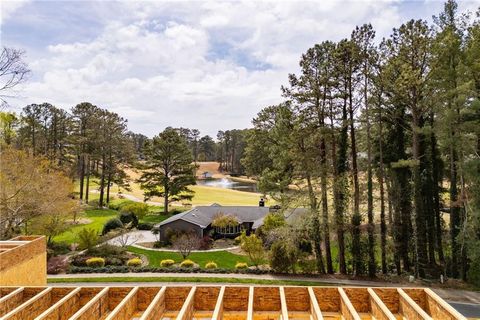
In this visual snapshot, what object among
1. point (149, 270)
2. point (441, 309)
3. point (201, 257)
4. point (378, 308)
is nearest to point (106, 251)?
point (149, 270)

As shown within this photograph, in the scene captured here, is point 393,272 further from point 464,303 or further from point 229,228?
point 229,228

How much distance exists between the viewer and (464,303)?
18.7 m

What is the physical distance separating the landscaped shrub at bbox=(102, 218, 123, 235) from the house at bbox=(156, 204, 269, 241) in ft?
13.7

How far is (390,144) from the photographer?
24750 millimetres

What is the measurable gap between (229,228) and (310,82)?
18.8m

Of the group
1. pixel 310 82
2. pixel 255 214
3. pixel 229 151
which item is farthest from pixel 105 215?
pixel 229 151

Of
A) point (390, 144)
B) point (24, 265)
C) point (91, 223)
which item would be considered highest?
point (390, 144)

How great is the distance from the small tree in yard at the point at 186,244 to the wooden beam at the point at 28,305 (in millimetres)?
19132

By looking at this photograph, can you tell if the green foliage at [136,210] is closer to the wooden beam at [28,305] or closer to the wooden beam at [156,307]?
the wooden beam at [28,305]

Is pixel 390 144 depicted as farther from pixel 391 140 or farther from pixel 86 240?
pixel 86 240

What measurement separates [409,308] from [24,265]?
13160 mm

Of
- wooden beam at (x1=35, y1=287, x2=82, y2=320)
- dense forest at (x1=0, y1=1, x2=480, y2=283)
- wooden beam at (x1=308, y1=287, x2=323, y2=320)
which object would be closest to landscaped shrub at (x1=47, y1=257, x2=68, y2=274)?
dense forest at (x1=0, y1=1, x2=480, y2=283)

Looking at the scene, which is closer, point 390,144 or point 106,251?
point 390,144

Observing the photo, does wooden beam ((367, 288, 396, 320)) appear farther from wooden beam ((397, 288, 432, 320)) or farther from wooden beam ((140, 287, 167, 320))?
wooden beam ((140, 287, 167, 320))
